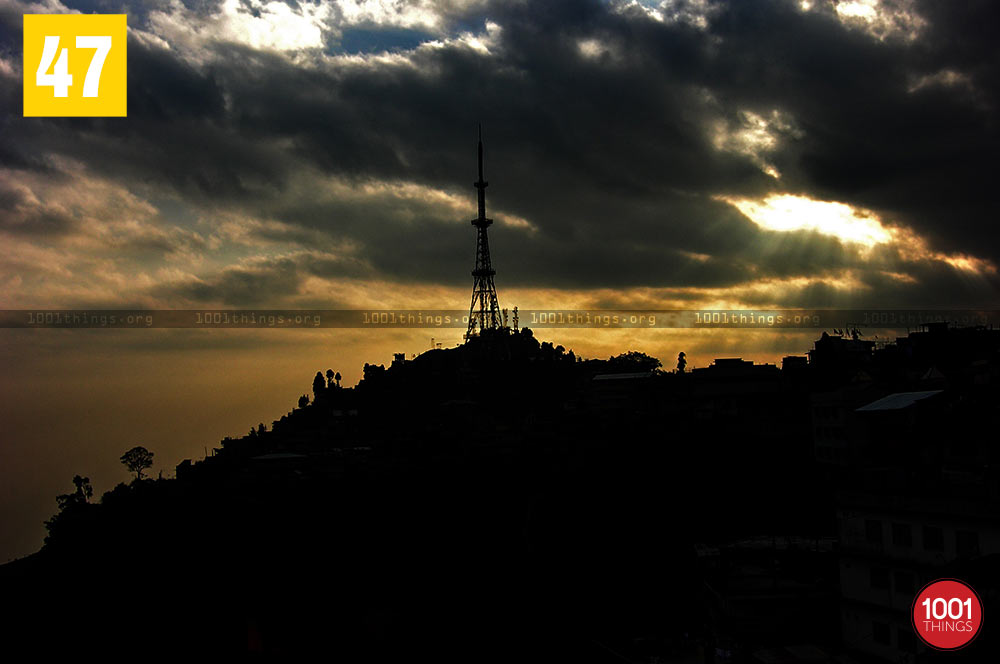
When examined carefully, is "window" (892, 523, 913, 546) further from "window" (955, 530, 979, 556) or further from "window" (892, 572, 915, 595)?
"window" (955, 530, 979, 556)

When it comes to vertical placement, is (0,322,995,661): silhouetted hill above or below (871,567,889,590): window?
below

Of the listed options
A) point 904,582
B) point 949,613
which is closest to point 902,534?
point 904,582

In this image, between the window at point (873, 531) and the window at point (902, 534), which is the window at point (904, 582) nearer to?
the window at point (902, 534)

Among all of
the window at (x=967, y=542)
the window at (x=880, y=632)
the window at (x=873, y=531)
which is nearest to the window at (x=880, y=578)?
the window at (x=873, y=531)

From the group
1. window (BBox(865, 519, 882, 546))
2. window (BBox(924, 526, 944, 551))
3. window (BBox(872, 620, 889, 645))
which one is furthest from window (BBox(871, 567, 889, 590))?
window (BBox(924, 526, 944, 551))

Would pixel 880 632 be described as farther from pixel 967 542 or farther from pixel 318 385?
pixel 318 385

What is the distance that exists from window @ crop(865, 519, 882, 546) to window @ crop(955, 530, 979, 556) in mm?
3167

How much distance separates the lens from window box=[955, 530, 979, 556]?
2500cm

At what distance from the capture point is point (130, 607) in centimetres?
6362

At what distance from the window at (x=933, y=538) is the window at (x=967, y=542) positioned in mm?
622

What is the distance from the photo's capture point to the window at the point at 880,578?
28234 mm

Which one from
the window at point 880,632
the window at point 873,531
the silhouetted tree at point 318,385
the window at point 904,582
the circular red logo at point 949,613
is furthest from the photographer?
the silhouetted tree at point 318,385

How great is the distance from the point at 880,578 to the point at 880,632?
1.88 m

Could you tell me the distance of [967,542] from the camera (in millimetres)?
25297
